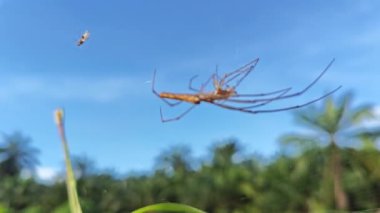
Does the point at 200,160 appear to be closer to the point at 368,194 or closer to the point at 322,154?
the point at 322,154

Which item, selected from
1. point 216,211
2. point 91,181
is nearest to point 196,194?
point 216,211

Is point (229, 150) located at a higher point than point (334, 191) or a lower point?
higher

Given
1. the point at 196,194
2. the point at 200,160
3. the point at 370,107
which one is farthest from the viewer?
the point at 200,160

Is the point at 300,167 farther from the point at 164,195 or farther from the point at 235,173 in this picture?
the point at 164,195

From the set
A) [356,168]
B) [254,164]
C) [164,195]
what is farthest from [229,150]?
[356,168]

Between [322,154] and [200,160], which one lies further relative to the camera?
[200,160]

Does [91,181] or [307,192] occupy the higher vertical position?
[91,181]

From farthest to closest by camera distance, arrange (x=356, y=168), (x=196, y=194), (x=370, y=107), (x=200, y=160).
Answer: (x=200, y=160)
(x=196, y=194)
(x=356, y=168)
(x=370, y=107)

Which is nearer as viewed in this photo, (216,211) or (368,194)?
(368,194)

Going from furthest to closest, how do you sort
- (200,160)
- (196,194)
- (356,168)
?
(200,160)
(196,194)
(356,168)
